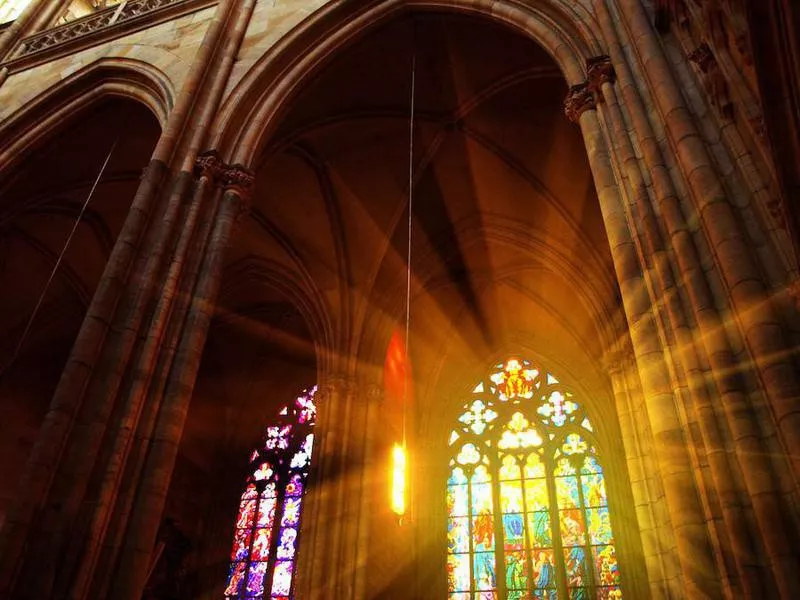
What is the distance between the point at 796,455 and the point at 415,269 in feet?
32.2

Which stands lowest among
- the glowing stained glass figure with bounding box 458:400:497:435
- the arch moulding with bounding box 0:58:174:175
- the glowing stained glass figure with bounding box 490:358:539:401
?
the glowing stained glass figure with bounding box 458:400:497:435

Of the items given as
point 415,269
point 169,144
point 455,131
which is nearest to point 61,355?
point 415,269

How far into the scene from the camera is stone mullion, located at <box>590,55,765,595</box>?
10.2 ft

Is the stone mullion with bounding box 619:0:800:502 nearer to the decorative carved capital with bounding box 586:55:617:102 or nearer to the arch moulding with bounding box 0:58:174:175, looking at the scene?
the decorative carved capital with bounding box 586:55:617:102

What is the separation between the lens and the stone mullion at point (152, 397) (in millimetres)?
4875

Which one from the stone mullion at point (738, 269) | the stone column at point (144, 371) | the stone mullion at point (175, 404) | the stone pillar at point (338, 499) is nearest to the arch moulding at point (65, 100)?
the stone column at point (144, 371)

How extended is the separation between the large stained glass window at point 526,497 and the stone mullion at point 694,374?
8600 mm

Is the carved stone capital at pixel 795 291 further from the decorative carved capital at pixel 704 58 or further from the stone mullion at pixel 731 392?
the decorative carved capital at pixel 704 58

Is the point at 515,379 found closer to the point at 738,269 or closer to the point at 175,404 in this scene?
the point at 175,404

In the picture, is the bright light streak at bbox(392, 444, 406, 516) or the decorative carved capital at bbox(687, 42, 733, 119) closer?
the decorative carved capital at bbox(687, 42, 733, 119)

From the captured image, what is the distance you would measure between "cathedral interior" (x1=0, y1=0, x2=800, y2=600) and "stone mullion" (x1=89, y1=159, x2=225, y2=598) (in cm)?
→ 3

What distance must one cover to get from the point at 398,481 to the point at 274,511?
3.58 meters

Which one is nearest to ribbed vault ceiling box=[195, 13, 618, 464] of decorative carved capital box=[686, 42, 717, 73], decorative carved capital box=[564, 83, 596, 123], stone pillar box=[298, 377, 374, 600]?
stone pillar box=[298, 377, 374, 600]

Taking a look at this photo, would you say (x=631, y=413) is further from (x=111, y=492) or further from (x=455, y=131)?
(x=111, y=492)
